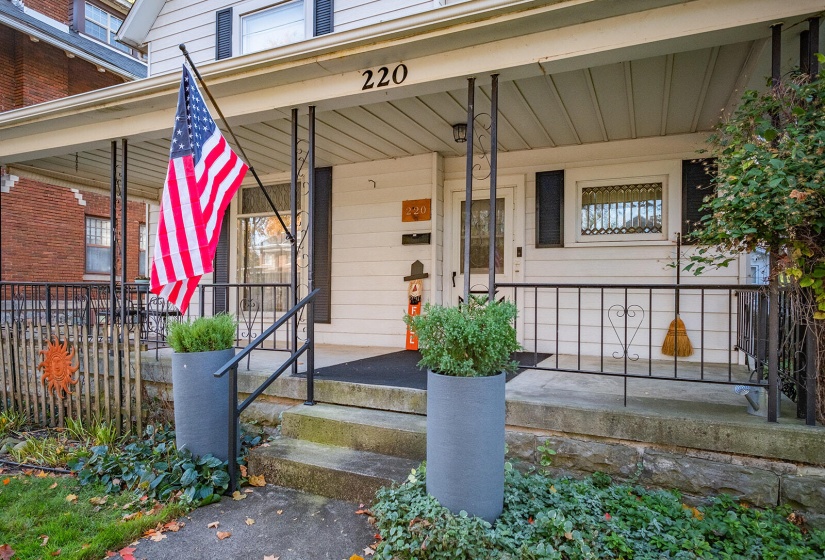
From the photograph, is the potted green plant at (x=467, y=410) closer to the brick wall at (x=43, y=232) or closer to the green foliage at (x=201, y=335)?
the green foliage at (x=201, y=335)

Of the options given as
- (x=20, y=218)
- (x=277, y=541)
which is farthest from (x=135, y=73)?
(x=277, y=541)

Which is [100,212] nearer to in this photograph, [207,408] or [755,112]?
A: [207,408]

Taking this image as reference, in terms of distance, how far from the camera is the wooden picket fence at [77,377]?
398 cm

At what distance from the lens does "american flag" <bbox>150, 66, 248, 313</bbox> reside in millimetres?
3043

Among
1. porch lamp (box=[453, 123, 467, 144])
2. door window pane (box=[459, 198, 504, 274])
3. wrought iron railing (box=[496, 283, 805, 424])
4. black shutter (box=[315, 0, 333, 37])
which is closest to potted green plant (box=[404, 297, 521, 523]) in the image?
wrought iron railing (box=[496, 283, 805, 424])

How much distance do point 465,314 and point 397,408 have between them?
1.24 meters

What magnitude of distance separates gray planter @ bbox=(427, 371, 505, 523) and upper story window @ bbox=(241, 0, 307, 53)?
5.05 meters

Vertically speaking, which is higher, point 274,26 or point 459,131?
point 274,26

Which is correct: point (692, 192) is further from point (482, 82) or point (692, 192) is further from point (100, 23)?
point (100, 23)

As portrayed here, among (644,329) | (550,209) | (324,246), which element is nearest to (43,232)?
(324,246)

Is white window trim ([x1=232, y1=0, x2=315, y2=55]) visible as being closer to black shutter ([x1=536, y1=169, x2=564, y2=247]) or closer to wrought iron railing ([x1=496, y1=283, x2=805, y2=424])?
black shutter ([x1=536, y1=169, x2=564, y2=247])

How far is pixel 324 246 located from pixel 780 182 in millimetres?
4821

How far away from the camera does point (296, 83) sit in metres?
3.71

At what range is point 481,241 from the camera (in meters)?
5.42
